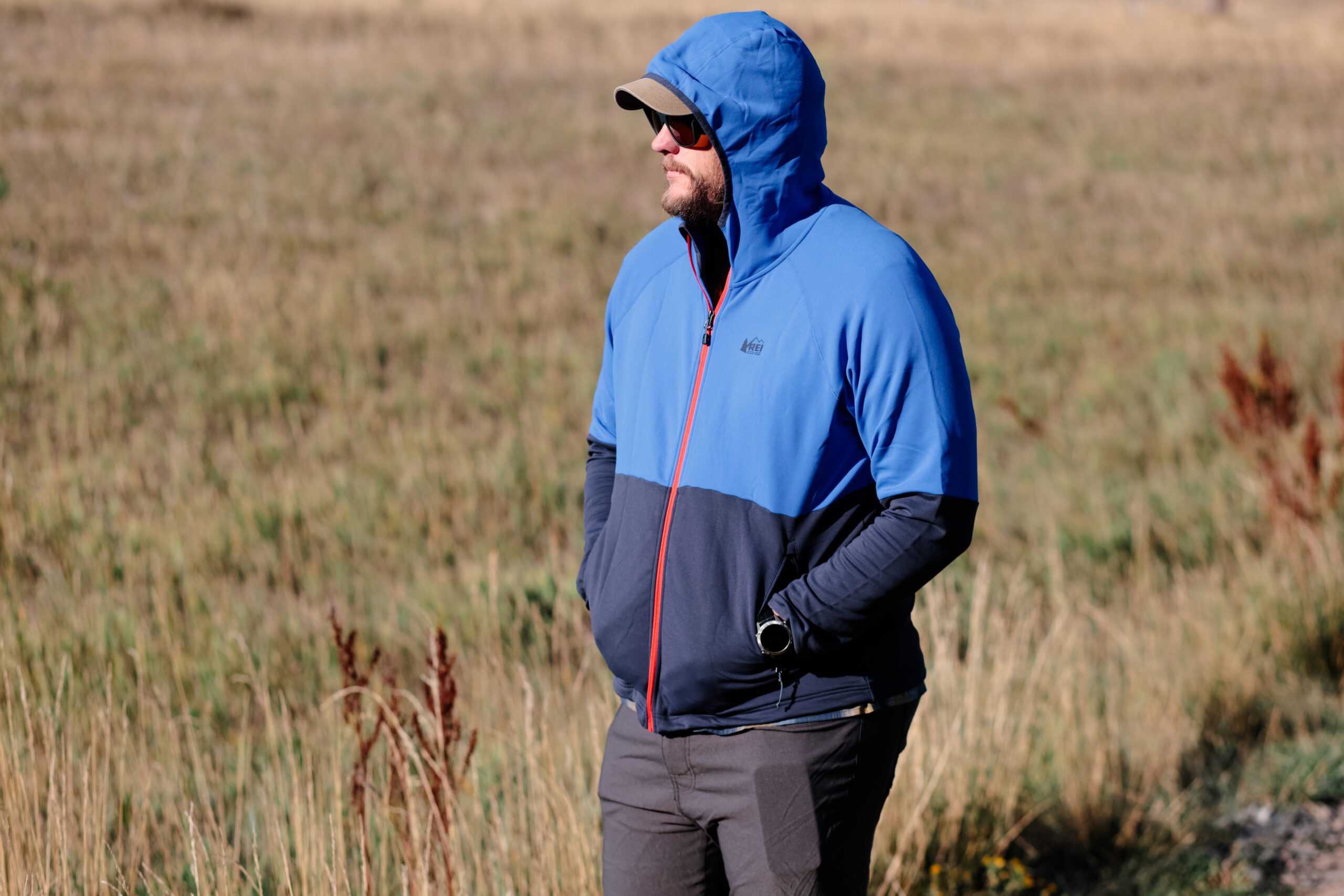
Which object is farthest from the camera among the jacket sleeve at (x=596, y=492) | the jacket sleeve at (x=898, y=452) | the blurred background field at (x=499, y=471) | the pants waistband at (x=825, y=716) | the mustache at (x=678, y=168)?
the blurred background field at (x=499, y=471)

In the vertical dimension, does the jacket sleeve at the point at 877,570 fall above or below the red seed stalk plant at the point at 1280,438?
above

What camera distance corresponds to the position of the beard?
1.98 metres

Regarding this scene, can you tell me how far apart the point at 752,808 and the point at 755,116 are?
1142mm

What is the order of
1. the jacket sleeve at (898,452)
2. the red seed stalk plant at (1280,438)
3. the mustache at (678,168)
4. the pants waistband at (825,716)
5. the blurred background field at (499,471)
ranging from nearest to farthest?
the jacket sleeve at (898,452), the pants waistband at (825,716), the mustache at (678,168), the blurred background field at (499,471), the red seed stalk plant at (1280,438)

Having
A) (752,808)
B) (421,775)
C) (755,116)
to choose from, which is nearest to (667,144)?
(755,116)

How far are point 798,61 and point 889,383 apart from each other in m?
0.57

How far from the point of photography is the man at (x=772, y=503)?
181 cm

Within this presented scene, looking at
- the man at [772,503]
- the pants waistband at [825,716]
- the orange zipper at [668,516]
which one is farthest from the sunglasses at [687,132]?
the pants waistband at [825,716]

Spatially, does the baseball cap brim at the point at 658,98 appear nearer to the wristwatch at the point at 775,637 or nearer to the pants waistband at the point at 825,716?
the wristwatch at the point at 775,637

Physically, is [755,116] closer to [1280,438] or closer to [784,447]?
[784,447]

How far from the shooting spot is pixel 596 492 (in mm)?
2330

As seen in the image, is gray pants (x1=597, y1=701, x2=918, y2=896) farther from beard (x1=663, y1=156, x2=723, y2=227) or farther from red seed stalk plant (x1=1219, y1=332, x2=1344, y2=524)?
red seed stalk plant (x1=1219, y1=332, x2=1344, y2=524)

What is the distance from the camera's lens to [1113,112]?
73.7 feet

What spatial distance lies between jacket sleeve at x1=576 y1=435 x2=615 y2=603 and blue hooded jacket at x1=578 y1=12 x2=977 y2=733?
233 mm
